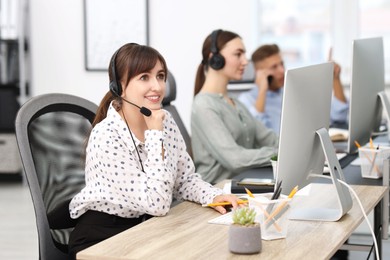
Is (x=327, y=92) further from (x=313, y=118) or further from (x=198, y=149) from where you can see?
(x=198, y=149)

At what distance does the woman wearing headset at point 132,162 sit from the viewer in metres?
2.11

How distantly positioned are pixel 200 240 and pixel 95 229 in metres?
0.42

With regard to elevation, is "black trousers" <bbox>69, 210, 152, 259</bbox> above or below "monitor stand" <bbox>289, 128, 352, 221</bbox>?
below

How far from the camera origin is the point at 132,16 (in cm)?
573

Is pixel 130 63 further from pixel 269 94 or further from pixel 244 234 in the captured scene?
pixel 269 94

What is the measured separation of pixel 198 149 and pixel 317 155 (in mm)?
1129

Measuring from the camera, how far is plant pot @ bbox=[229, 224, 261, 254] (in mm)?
1726

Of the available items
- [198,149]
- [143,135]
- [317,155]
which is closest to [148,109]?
[143,135]

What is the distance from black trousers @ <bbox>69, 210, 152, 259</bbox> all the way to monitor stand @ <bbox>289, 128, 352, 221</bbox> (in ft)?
1.59

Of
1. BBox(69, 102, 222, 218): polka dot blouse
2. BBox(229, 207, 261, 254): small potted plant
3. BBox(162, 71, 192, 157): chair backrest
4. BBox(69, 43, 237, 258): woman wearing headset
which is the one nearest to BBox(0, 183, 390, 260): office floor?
BBox(162, 71, 192, 157): chair backrest

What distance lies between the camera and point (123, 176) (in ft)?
6.92

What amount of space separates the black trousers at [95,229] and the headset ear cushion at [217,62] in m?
1.29

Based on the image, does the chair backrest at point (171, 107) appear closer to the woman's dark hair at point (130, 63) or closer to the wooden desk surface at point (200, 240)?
the woman's dark hair at point (130, 63)

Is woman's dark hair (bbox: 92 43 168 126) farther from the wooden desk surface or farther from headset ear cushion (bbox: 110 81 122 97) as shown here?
the wooden desk surface
